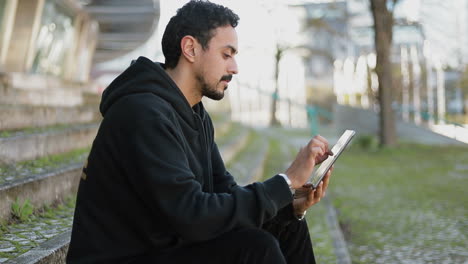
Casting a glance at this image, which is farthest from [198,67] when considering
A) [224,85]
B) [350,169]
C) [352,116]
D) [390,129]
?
[352,116]

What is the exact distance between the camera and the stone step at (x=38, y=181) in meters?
3.79

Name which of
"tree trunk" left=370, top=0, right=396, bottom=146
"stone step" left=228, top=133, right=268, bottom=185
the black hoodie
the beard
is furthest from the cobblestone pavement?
"tree trunk" left=370, top=0, right=396, bottom=146

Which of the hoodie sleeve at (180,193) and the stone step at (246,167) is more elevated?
the hoodie sleeve at (180,193)

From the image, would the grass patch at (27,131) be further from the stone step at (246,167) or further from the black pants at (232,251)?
the black pants at (232,251)

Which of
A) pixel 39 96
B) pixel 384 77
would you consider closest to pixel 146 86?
pixel 39 96

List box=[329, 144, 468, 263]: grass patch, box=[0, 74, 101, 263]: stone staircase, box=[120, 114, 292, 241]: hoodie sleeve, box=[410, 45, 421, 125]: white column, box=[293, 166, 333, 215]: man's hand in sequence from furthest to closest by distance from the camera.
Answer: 1. box=[410, 45, 421, 125]: white column
2. box=[329, 144, 468, 263]: grass patch
3. box=[0, 74, 101, 263]: stone staircase
4. box=[293, 166, 333, 215]: man's hand
5. box=[120, 114, 292, 241]: hoodie sleeve

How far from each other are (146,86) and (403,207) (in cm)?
554

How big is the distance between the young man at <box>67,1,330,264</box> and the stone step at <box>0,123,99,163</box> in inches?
100

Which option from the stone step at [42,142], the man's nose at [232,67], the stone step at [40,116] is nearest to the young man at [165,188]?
the man's nose at [232,67]

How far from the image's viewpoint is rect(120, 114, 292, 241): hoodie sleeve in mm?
2162

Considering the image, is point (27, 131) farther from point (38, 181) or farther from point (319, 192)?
point (319, 192)

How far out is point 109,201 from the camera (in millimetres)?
2328

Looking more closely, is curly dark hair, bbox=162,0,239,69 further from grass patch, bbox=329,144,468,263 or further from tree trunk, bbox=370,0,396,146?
tree trunk, bbox=370,0,396,146

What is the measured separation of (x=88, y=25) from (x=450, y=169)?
1046cm
